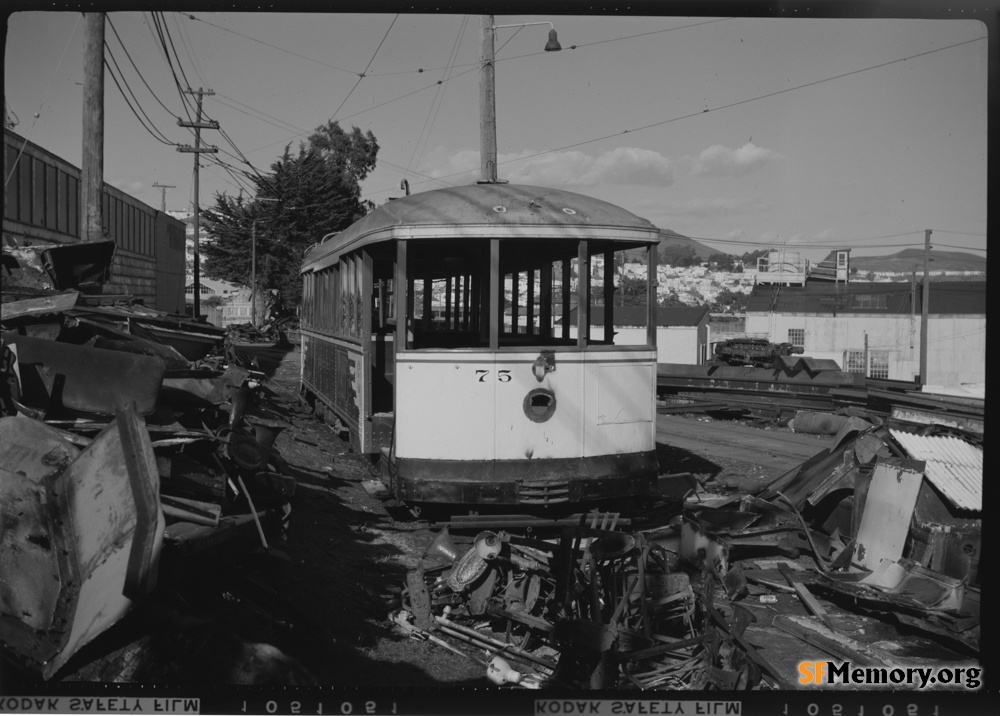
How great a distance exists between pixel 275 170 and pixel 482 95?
1412 cm

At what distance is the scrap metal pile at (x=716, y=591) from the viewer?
16.9 feet

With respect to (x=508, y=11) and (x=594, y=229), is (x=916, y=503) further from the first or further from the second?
(x=508, y=11)

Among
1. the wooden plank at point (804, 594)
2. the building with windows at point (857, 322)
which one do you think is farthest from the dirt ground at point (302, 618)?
the building with windows at point (857, 322)

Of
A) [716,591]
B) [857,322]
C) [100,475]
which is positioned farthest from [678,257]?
[100,475]

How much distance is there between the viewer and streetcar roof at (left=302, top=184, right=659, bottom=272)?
778cm

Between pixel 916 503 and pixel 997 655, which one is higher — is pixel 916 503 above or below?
above

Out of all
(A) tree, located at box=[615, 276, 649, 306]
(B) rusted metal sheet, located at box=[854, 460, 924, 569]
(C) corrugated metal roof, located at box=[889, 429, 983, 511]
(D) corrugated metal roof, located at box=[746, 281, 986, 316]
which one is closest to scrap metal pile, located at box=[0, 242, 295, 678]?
(A) tree, located at box=[615, 276, 649, 306]

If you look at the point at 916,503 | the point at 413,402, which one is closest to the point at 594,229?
the point at 413,402

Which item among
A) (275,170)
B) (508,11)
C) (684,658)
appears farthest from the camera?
(275,170)

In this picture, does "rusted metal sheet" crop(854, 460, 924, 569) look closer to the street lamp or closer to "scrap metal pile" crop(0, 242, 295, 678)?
"scrap metal pile" crop(0, 242, 295, 678)

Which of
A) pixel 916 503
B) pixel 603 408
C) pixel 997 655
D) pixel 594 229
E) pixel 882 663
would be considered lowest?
pixel 882 663

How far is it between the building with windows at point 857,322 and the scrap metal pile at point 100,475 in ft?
23.8

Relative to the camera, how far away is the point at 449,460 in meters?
7.66
